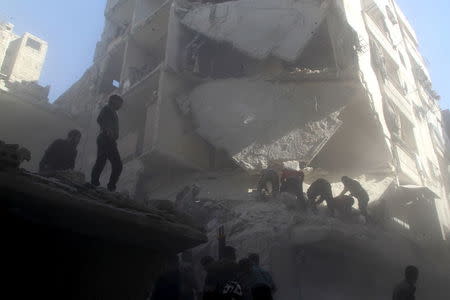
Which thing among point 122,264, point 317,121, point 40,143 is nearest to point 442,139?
point 317,121

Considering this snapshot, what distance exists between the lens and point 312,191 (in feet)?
35.4

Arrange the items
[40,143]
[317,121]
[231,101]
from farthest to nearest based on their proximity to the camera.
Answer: [40,143] → [231,101] → [317,121]

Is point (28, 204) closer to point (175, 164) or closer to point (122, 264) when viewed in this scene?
point (122, 264)

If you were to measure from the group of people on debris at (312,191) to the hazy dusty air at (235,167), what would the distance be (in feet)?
0.16

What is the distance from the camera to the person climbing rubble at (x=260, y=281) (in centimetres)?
313

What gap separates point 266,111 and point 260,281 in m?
8.00

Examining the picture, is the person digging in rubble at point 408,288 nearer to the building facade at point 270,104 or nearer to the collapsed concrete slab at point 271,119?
the building facade at point 270,104

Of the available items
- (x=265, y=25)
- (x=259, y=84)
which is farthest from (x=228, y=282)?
(x=265, y=25)

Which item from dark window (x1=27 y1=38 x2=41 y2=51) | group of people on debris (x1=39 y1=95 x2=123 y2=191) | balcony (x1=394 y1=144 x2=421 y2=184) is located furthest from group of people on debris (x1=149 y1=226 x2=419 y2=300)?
dark window (x1=27 y1=38 x2=41 y2=51)

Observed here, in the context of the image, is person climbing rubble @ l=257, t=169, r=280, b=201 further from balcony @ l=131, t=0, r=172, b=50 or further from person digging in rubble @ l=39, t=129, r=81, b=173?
balcony @ l=131, t=0, r=172, b=50

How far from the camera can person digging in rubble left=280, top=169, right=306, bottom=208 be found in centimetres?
1079

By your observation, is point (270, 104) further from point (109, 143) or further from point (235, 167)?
point (109, 143)

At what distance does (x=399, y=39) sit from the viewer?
75.5 ft

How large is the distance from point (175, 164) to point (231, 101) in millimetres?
2611
